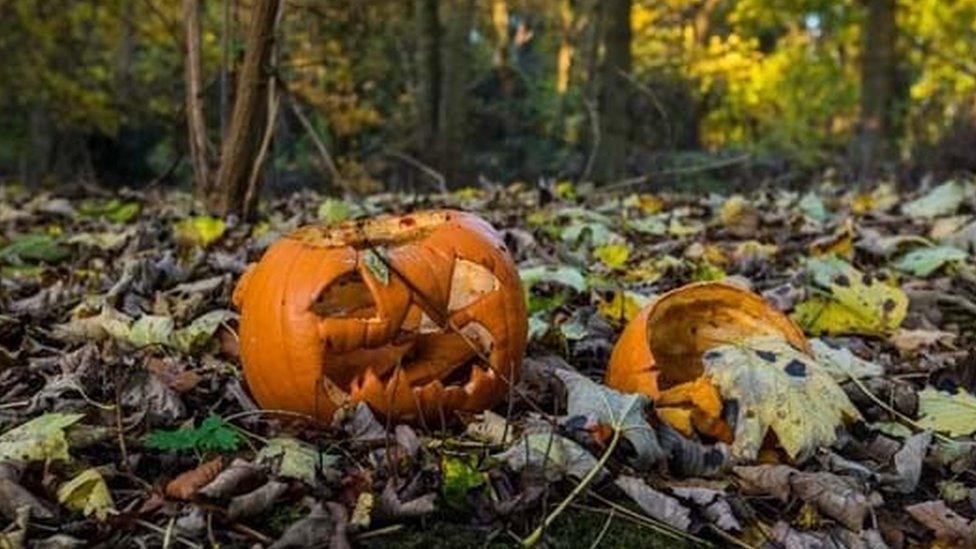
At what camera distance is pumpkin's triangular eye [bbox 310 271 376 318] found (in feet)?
7.74

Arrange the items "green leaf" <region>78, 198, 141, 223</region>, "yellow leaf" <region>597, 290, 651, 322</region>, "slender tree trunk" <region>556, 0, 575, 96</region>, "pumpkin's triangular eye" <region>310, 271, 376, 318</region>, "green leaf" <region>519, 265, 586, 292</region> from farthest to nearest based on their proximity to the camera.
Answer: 1. "slender tree trunk" <region>556, 0, 575, 96</region>
2. "green leaf" <region>78, 198, 141, 223</region>
3. "green leaf" <region>519, 265, 586, 292</region>
4. "yellow leaf" <region>597, 290, 651, 322</region>
5. "pumpkin's triangular eye" <region>310, 271, 376, 318</region>

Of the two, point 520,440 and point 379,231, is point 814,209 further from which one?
point 520,440

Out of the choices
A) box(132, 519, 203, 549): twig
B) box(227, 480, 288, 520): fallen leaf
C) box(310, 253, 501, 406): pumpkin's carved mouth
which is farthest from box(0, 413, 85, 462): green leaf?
box(310, 253, 501, 406): pumpkin's carved mouth

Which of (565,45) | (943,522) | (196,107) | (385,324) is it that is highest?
(565,45)

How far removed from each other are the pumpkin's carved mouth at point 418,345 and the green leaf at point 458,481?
29cm

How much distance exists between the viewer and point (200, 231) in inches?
173

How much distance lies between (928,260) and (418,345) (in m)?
2.39

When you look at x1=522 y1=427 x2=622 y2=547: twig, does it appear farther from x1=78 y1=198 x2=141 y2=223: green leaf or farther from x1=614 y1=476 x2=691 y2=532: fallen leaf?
x1=78 y1=198 x2=141 y2=223: green leaf

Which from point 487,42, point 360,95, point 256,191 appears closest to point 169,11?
point 360,95

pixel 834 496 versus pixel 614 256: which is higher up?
pixel 614 256

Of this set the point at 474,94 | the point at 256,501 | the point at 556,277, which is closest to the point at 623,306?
the point at 556,277

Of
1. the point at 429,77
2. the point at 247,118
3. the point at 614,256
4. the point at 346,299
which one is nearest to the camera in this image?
the point at 346,299

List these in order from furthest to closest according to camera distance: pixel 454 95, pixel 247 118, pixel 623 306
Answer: pixel 454 95 < pixel 247 118 < pixel 623 306

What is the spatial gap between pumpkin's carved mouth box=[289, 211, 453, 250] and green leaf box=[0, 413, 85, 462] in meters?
0.61
